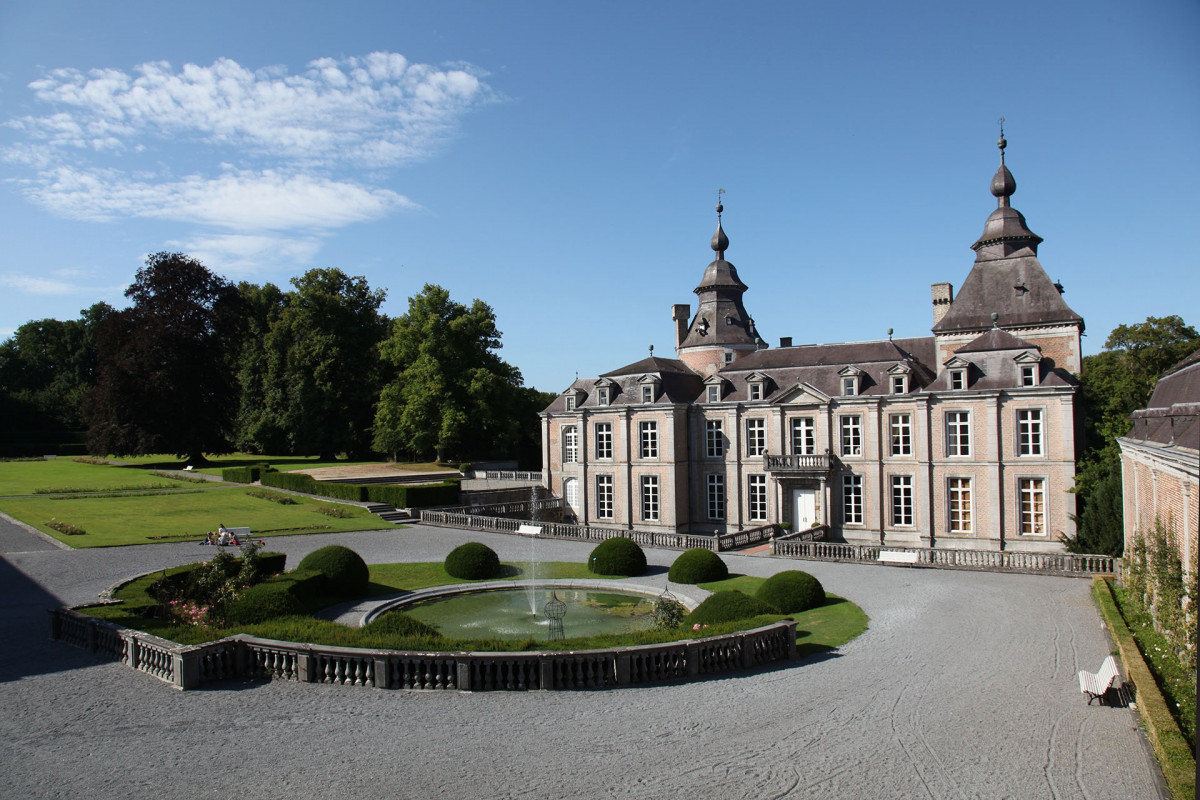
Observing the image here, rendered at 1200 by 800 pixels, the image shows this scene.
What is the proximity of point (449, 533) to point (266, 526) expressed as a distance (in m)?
7.86

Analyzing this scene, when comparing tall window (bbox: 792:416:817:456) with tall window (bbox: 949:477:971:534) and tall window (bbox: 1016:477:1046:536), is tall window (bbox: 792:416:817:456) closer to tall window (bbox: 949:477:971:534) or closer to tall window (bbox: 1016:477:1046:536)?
tall window (bbox: 949:477:971:534)

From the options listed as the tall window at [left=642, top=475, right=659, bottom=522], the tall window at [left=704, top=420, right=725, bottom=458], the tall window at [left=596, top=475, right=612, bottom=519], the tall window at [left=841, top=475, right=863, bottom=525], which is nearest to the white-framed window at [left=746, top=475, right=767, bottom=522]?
the tall window at [left=704, top=420, right=725, bottom=458]

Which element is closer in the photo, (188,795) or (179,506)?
(188,795)

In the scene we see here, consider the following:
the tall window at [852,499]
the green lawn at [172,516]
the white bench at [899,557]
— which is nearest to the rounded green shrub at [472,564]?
the green lawn at [172,516]

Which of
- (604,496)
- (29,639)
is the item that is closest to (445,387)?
(604,496)

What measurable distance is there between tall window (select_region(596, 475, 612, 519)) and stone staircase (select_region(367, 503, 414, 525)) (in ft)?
30.9

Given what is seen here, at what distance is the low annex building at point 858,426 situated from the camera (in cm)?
3059

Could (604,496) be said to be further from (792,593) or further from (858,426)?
(792,593)

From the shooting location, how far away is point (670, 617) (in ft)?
57.0

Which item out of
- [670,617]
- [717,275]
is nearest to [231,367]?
[717,275]

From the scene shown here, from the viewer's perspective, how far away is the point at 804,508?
3494 centimetres

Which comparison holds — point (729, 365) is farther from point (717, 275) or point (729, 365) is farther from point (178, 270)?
point (178, 270)

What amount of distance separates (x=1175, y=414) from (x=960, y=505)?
17.0 m

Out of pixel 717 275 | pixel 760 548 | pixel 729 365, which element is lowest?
pixel 760 548
